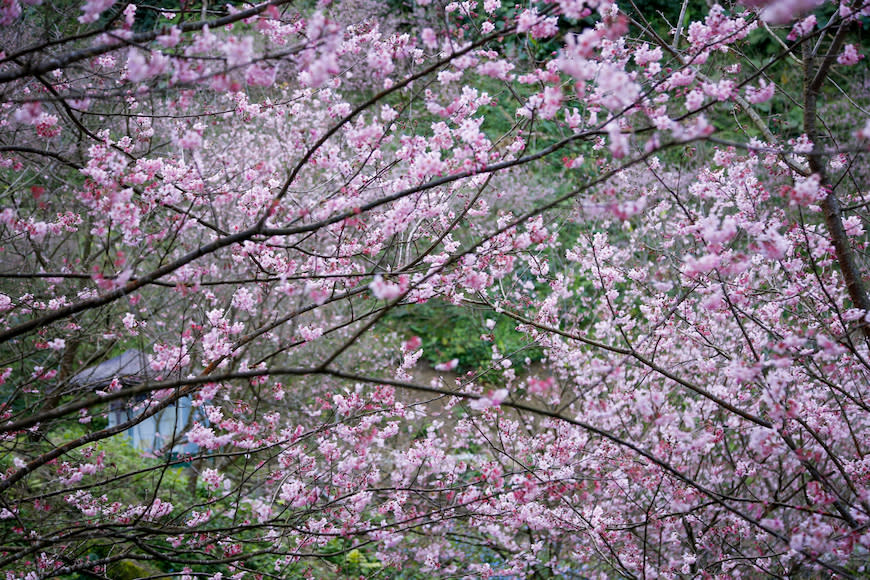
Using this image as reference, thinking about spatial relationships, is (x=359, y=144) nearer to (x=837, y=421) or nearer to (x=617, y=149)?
(x=617, y=149)

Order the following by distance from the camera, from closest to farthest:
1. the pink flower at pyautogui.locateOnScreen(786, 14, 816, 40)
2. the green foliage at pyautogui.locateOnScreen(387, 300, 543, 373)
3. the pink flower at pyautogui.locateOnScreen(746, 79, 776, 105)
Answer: the pink flower at pyautogui.locateOnScreen(786, 14, 816, 40)
the pink flower at pyautogui.locateOnScreen(746, 79, 776, 105)
the green foliage at pyautogui.locateOnScreen(387, 300, 543, 373)

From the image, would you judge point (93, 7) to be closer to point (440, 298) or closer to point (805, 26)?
point (805, 26)

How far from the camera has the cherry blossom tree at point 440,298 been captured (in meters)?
2.22

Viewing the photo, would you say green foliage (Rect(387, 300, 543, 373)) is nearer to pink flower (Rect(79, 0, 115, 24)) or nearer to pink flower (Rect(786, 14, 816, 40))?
pink flower (Rect(786, 14, 816, 40))

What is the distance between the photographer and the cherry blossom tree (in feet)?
7.27

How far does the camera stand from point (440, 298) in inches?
174

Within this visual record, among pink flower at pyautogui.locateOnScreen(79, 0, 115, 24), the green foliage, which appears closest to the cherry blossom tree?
pink flower at pyautogui.locateOnScreen(79, 0, 115, 24)

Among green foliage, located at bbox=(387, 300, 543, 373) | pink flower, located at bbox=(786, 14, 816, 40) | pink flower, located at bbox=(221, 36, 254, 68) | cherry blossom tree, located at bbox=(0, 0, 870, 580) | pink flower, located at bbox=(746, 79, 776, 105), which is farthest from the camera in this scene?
green foliage, located at bbox=(387, 300, 543, 373)

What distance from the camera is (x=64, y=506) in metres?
4.52

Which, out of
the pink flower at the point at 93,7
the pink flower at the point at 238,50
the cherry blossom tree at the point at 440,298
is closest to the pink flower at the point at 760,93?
the cherry blossom tree at the point at 440,298

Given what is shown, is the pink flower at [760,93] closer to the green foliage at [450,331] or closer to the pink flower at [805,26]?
the pink flower at [805,26]

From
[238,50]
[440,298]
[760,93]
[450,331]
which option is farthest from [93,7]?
[450,331]

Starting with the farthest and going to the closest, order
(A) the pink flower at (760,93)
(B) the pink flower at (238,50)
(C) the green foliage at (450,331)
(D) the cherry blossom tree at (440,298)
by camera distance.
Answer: (C) the green foliage at (450,331), (A) the pink flower at (760,93), (D) the cherry blossom tree at (440,298), (B) the pink flower at (238,50)

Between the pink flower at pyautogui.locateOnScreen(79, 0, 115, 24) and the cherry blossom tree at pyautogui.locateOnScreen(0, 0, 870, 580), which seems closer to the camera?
the pink flower at pyautogui.locateOnScreen(79, 0, 115, 24)
